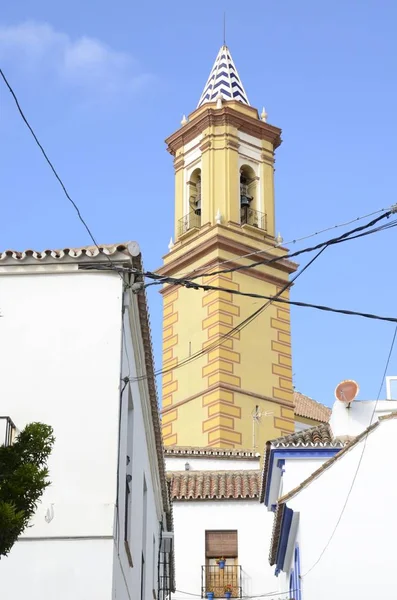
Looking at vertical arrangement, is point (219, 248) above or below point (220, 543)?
above

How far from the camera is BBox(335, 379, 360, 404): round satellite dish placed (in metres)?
21.0

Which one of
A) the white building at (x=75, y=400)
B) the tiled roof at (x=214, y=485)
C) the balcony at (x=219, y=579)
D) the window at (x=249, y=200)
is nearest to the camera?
the white building at (x=75, y=400)

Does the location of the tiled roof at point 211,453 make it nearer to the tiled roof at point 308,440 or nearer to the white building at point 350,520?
the tiled roof at point 308,440

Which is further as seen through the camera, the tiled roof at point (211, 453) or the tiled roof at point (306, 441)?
the tiled roof at point (211, 453)

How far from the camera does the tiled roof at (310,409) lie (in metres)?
43.5

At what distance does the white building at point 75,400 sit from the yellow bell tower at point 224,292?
2203 cm

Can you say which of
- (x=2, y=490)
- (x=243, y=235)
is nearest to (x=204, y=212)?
(x=243, y=235)

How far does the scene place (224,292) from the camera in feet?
117

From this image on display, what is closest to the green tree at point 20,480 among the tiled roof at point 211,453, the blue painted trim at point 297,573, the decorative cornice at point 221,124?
the blue painted trim at point 297,573

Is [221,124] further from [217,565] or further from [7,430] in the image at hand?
[7,430]

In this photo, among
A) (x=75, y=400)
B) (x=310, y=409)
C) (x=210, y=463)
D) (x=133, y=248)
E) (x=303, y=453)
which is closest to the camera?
(x=75, y=400)

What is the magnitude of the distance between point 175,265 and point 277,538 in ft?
58.1

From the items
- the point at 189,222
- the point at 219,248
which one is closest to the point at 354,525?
the point at 219,248

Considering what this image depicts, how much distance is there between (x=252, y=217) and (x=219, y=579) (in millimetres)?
15179
